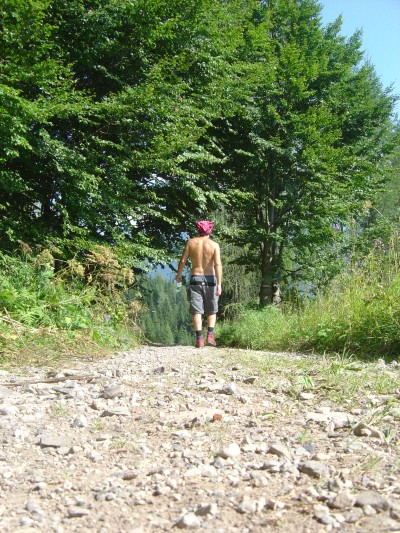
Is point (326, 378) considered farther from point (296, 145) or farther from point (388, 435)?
point (296, 145)

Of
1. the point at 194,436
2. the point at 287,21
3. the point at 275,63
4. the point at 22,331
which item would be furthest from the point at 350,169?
the point at 194,436

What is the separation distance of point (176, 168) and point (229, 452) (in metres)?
9.02

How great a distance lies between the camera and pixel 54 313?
246 inches

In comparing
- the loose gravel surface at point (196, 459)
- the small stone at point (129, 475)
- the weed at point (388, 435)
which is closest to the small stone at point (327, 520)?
the loose gravel surface at point (196, 459)

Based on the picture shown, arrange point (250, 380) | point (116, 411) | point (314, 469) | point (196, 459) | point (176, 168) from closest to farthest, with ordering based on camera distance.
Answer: point (314, 469)
point (196, 459)
point (116, 411)
point (250, 380)
point (176, 168)

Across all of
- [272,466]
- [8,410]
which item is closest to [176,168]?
[8,410]

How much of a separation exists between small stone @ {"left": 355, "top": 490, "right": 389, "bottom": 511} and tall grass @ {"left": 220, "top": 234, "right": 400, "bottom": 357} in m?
3.97

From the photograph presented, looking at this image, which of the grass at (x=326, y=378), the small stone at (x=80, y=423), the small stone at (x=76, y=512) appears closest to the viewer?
the small stone at (x=76, y=512)

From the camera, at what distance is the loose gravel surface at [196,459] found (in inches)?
63.7

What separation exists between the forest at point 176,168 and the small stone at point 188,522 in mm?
3763

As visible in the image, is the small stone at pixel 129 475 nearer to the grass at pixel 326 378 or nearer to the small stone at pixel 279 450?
the small stone at pixel 279 450

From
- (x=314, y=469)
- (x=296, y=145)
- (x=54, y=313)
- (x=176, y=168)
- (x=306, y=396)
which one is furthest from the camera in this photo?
(x=296, y=145)

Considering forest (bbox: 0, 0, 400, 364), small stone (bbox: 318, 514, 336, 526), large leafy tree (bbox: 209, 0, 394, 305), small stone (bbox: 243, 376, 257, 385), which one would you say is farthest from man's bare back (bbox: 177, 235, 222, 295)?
small stone (bbox: 318, 514, 336, 526)

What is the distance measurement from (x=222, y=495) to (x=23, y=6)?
25.2ft
